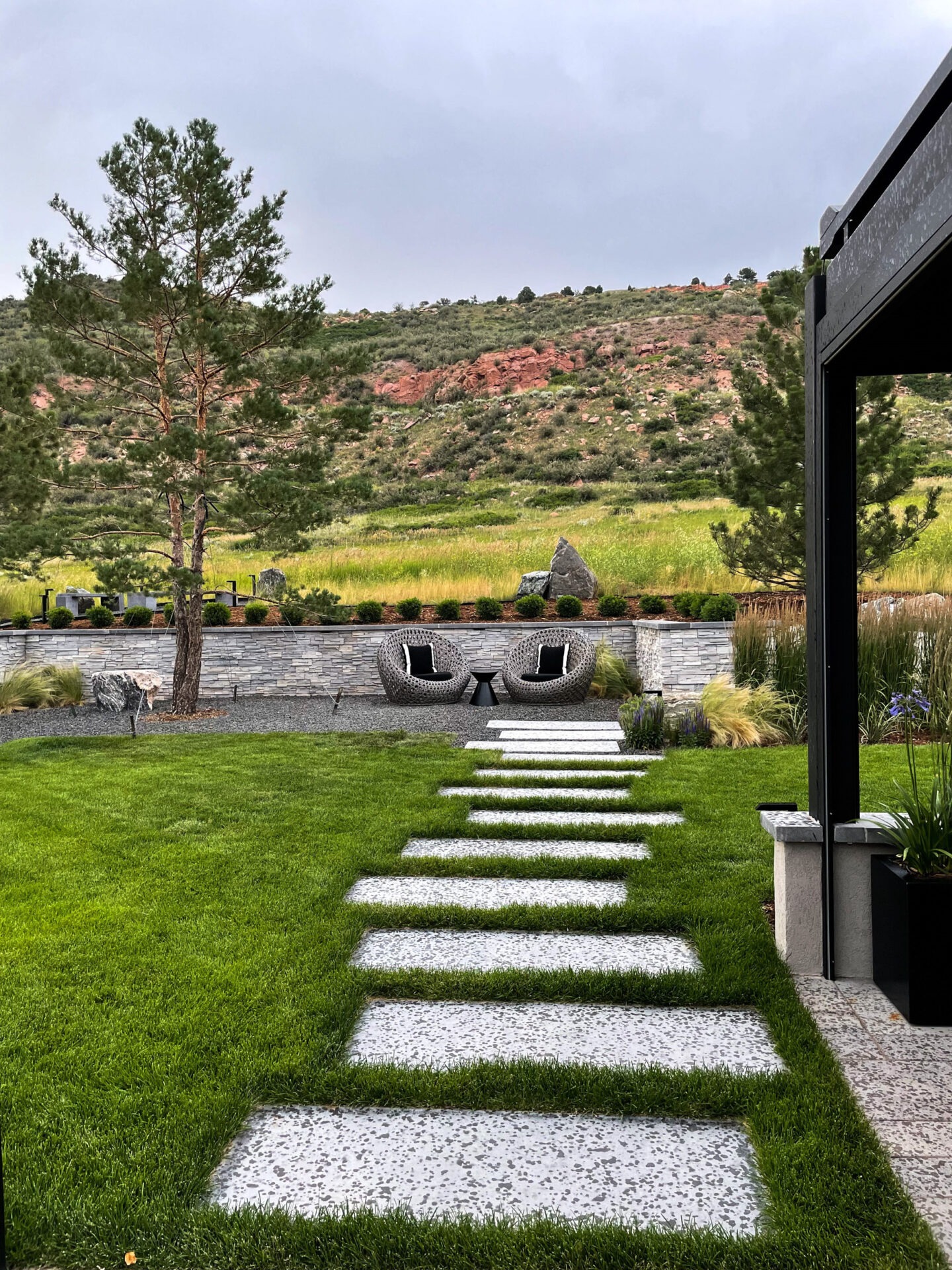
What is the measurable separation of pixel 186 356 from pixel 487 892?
767cm

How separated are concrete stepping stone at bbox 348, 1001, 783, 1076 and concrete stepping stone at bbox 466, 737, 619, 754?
14.9ft

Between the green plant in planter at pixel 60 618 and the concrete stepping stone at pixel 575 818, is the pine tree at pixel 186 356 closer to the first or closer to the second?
the green plant in planter at pixel 60 618

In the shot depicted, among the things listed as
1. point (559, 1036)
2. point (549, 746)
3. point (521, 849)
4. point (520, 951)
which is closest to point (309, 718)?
point (549, 746)

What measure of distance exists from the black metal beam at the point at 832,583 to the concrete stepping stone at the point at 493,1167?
1.15 m

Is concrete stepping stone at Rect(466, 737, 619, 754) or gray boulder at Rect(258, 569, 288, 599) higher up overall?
gray boulder at Rect(258, 569, 288, 599)

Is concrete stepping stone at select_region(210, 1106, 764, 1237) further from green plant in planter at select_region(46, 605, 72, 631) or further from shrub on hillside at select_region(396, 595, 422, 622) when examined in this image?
green plant in planter at select_region(46, 605, 72, 631)

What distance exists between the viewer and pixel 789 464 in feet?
32.4

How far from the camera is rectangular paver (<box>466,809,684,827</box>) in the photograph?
4.98 metres

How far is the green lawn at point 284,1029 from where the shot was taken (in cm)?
168

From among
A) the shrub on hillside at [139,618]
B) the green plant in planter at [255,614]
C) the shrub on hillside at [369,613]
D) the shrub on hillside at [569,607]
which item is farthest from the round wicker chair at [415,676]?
the shrub on hillside at [139,618]

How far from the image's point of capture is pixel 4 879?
161 inches

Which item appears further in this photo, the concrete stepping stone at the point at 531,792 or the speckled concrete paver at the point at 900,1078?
the concrete stepping stone at the point at 531,792

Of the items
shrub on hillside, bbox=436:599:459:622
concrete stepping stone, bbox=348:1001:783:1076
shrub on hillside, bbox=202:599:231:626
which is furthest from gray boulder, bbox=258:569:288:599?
concrete stepping stone, bbox=348:1001:783:1076

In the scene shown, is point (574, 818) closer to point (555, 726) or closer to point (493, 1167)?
point (493, 1167)
